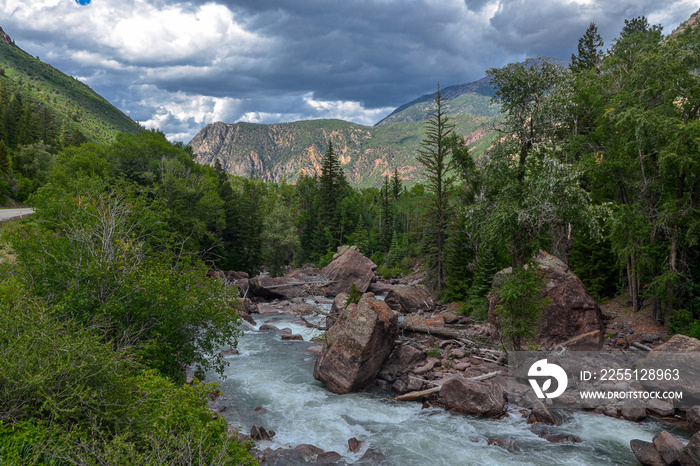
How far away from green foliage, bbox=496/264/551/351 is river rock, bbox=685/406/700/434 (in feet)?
19.6

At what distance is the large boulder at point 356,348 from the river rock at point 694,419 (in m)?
12.5

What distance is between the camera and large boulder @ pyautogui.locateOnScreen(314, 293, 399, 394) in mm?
19438

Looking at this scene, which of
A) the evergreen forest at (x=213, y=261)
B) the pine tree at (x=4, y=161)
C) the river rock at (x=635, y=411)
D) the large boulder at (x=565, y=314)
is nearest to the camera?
the evergreen forest at (x=213, y=261)

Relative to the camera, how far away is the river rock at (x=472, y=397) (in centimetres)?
1649

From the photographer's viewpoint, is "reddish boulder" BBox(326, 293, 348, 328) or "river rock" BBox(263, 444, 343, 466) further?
"reddish boulder" BBox(326, 293, 348, 328)

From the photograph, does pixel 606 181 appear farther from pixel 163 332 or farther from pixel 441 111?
pixel 163 332

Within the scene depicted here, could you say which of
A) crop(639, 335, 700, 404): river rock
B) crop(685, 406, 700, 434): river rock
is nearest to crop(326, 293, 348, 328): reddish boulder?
crop(639, 335, 700, 404): river rock

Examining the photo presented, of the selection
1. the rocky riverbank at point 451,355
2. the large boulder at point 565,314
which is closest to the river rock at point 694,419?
the rocky riverbank at point 451,355

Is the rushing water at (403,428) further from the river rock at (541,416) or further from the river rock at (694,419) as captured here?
the river rock at (694,419)

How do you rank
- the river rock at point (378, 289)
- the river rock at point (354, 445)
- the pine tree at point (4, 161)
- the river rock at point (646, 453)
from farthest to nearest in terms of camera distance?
the pine tree at point (4, 161)
the river rock at point (378, 289)
the river rock at point (354, 445)
the river rock at point (646, 453)

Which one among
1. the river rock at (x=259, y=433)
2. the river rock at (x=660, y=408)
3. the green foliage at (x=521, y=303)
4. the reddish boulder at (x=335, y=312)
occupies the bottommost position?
the river rock at (x=259, y=433)

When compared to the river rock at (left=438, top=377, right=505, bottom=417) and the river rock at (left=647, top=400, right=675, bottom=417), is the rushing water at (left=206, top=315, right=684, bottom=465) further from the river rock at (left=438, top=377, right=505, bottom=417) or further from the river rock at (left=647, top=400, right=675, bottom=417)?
the river rock at (left=647, top=400, right=675, bottom=417)

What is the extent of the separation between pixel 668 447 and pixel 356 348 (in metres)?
12.2

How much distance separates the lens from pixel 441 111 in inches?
1489
